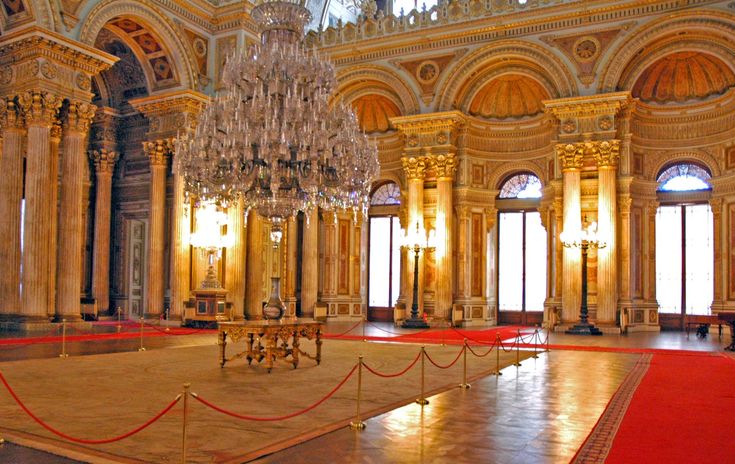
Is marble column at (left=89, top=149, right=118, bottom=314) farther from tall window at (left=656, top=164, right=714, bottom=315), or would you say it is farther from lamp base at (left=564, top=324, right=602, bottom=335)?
tall window at (left=656, top=164, right=714, bottom=315)

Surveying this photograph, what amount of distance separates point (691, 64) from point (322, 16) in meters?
12.7

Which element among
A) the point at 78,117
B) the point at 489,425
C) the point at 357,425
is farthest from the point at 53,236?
the point at 489,425

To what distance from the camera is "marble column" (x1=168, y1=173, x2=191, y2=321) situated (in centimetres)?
1947

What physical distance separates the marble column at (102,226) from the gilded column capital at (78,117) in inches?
207

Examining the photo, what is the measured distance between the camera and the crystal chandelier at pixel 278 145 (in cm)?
1173

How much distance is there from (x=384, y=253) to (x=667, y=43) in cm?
1102

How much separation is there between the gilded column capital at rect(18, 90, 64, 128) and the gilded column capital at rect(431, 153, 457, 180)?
416 inches

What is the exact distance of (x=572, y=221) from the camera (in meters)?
18.9

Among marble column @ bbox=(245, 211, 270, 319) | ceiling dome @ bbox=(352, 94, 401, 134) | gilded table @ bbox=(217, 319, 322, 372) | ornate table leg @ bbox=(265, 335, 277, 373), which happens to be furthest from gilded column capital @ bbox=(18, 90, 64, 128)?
ceiling dome @ bbox=(352, 94, 401, 134)

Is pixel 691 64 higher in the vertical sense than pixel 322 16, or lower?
lower

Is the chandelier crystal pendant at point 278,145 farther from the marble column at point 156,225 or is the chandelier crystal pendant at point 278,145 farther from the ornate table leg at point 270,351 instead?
the marble column at point 156,225

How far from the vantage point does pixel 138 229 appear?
2231cm

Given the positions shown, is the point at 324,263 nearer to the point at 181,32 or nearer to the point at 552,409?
the point at 181,32

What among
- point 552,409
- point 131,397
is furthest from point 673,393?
point 131,397
